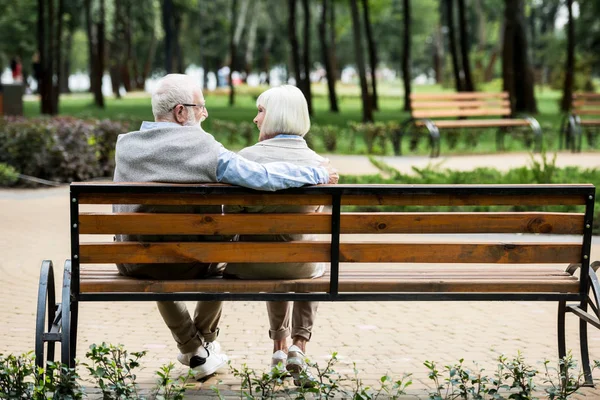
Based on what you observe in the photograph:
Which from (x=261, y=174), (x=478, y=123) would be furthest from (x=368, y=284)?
(x=478, y=123)

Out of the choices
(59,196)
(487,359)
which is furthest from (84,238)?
(487,359)

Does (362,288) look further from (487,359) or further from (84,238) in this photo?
(84,238)

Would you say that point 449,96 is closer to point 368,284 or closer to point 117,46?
point 368,284

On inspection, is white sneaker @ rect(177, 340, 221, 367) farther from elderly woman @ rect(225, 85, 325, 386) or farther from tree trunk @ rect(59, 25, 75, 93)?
tree trunk @ rect(59, 25, 75, 93)

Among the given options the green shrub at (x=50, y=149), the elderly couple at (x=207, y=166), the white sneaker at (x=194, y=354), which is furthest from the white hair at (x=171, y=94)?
the green shrub at (x=50, y=149)

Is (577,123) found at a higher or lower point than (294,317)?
lower

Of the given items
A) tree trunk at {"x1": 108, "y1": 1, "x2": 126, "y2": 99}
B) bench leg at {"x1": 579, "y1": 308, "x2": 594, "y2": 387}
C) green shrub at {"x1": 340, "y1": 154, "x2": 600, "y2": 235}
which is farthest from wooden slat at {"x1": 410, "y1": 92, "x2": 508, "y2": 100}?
tree trunk at {"x1": 108, "y1": 1, "x2": 126, "y2": 99}

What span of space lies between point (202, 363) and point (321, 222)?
976mm

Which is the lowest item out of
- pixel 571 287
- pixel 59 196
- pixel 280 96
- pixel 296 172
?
pixel 59 196

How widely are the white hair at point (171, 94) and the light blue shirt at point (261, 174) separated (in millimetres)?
315

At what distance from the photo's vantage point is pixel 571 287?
448 cm

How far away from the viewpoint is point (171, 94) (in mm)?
4383

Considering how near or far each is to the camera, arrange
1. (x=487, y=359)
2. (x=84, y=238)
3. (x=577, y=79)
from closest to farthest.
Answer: (x=487, y=359), (x=84, y=238), (x=577, y=79)

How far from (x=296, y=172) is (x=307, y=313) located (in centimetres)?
80
